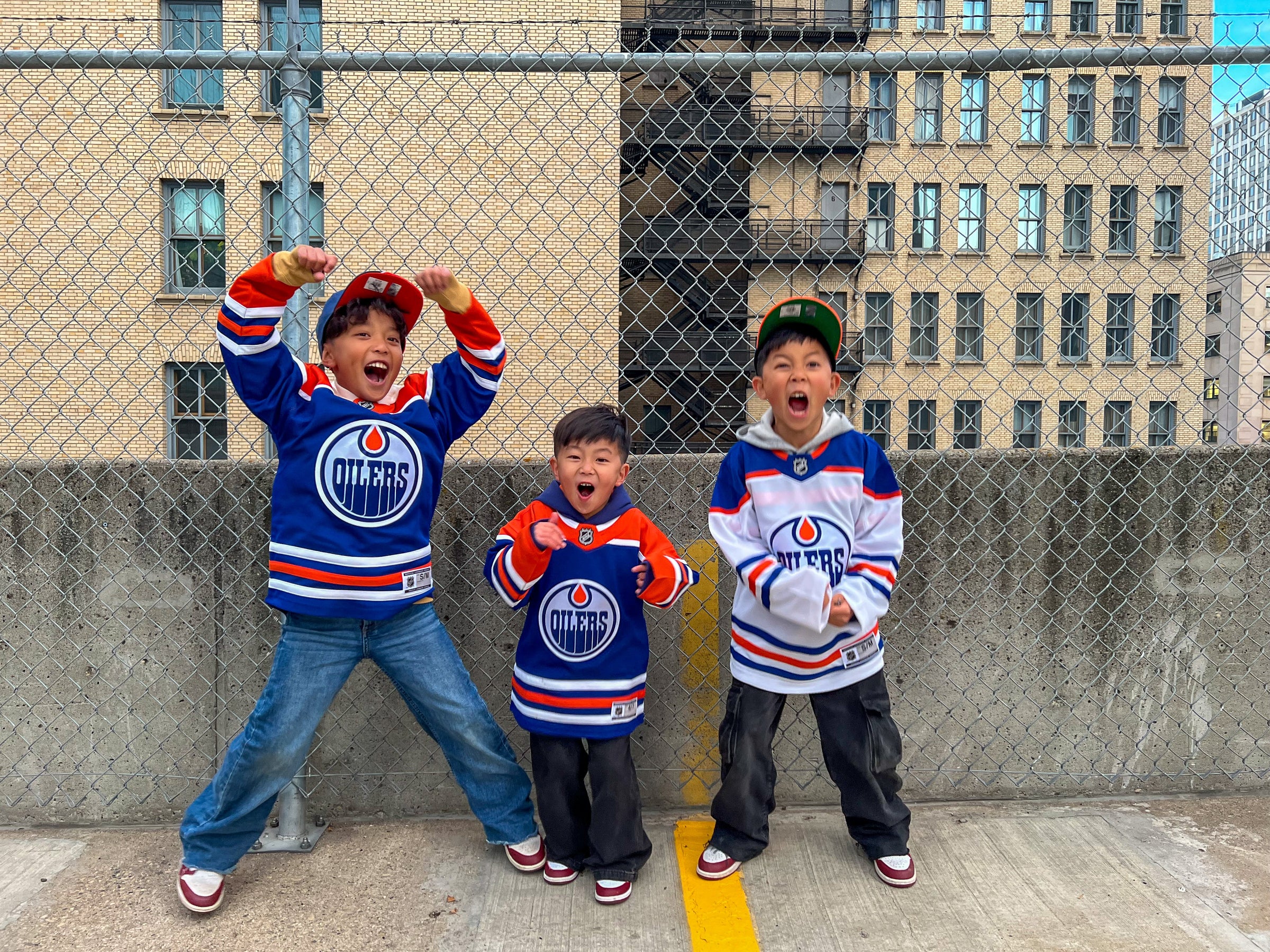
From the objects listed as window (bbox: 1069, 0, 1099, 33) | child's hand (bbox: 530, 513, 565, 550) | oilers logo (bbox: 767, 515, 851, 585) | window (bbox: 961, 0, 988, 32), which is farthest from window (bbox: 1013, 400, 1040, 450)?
window (bbox: 961, 0, 988, 32)

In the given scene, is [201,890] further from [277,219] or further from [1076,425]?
[1076,425]

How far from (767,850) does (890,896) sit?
435 mm

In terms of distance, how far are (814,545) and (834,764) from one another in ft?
2.39

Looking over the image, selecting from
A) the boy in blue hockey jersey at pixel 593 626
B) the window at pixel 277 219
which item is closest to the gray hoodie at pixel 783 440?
the boy in blue hockey jersey at pixel 593 626

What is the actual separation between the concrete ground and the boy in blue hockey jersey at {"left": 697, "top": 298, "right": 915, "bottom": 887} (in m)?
0.19

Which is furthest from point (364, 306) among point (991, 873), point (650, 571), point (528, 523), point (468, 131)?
point (468, 131)

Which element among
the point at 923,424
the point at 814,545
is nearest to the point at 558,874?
the point at 814,545

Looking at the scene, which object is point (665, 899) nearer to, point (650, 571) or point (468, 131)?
point (650, 571)

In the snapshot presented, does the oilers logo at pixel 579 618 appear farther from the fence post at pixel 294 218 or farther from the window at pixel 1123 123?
the window at pixel 1123 123

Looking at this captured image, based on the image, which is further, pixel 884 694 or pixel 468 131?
pixel 468 131

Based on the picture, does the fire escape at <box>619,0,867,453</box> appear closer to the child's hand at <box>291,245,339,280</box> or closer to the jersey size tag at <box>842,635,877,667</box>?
the jersey size tag at <box>842,635,877,667</box>

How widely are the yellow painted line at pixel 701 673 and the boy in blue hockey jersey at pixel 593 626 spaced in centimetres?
53

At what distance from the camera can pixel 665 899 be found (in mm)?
2592

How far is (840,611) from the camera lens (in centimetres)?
245
